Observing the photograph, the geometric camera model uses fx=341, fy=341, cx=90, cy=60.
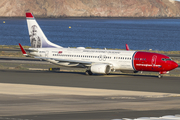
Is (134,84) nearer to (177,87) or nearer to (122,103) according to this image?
(177,87)

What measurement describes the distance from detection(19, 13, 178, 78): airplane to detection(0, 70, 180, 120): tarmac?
2.60m

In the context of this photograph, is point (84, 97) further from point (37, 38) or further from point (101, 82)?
point (37, 38)

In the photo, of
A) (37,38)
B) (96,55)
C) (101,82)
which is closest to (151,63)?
(96,55)

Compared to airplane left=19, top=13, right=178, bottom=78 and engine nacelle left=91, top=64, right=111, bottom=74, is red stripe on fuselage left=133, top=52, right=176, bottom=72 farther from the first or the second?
engine nacelle left=91, top=64, right=111, bottom=74

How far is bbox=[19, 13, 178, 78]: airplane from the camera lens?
52.7 metres

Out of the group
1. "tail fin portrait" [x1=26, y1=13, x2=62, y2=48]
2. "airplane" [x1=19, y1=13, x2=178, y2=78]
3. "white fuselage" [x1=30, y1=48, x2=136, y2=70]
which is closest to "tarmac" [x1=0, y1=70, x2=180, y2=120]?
"airplane" [x1=19, y1=13, x2=178, y2=78]

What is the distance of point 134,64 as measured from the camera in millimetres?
53188

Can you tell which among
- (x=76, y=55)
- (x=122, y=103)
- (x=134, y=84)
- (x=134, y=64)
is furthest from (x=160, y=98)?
(x=76, y=55)

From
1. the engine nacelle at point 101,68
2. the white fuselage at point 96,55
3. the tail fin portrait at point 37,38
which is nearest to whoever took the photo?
the engine nacelle at point 101,68

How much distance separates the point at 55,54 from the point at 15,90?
68.4 ft

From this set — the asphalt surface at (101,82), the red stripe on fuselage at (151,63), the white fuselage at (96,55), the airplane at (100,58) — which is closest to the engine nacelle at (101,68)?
the airplane at (100,58)

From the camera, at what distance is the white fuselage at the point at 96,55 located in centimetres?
5406

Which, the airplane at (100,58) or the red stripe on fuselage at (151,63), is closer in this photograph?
the red stripe on fuselage at (151,63)

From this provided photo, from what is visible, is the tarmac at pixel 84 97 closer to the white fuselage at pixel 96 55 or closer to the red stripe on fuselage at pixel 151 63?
the red stripe on fuselage at pixel 151 63
